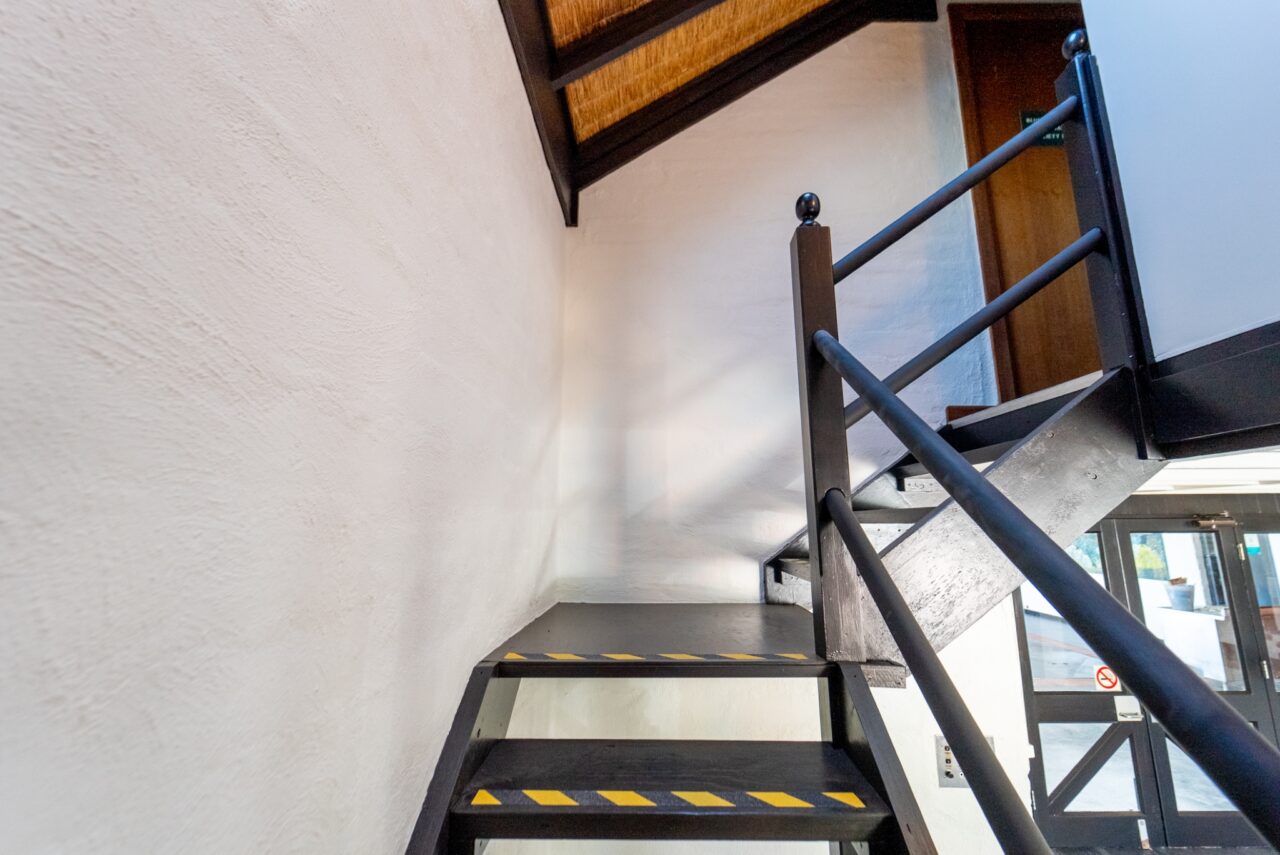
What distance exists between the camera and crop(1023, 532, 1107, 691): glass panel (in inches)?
116

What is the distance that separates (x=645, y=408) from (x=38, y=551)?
72.0 inches

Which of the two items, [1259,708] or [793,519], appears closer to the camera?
[793,519]

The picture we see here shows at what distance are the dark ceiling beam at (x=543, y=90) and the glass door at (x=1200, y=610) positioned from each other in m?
3.74

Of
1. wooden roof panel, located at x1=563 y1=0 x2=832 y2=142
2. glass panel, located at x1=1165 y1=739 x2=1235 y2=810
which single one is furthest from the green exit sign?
glass panel, located at x1=1165 y1=739 x2=1235 y2=810

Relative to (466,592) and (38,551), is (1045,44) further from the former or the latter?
(38,551)

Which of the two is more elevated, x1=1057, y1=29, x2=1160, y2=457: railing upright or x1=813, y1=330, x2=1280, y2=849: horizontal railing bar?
x1=1057, y1=29, x2=1160, y2=457: railing upright

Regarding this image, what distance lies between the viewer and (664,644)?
1172mm

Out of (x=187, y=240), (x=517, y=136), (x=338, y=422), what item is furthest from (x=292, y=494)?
(x=517, y=136)

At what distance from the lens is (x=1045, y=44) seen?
2.42 metres

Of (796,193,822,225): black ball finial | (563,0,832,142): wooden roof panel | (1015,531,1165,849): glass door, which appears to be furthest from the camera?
(1015,531,1165,849): glass door

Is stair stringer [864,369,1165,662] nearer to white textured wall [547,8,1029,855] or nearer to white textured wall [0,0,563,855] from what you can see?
white textured wall [0,0,563,855]

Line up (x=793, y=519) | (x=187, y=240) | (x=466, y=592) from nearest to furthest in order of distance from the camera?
(x=187, y=240)
(x=466, y=592)
(x=793, y=519)

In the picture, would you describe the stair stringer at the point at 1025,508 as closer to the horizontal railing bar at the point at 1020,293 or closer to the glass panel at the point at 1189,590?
the horizontal railing bar at the point at 1020,293

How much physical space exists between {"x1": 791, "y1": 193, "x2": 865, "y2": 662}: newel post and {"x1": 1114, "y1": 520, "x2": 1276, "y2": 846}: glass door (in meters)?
3.27
